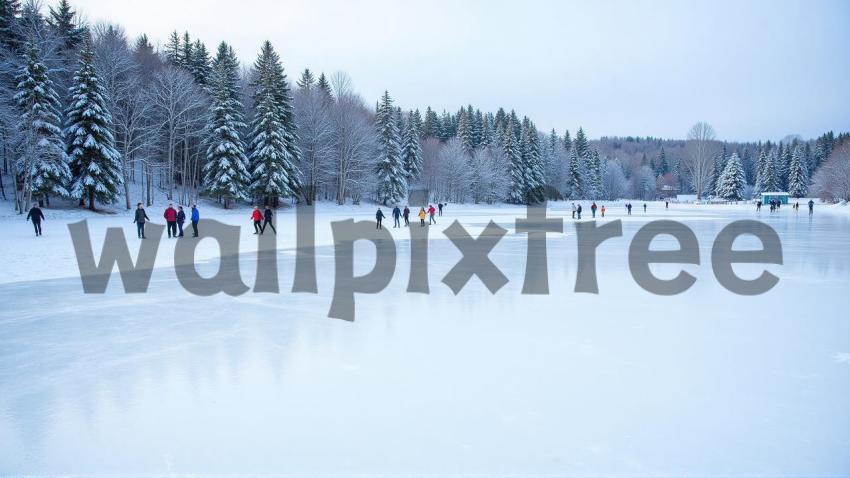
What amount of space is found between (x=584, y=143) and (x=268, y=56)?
57287 mm

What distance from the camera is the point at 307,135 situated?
42.0 metres

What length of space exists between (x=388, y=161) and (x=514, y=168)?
21.2 meters

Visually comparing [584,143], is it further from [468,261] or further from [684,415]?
[684,415]

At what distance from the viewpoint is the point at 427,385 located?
3.89 m

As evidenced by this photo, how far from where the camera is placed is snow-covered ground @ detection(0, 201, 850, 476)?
2.84 metres

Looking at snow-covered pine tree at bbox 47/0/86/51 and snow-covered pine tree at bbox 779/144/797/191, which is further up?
snow-covered pine tree at bbox 47/0/86/51

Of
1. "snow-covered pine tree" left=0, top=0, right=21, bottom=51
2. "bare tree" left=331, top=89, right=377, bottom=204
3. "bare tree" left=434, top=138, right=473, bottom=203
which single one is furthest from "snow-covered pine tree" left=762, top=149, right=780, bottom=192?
"snow-covered pine tree" left=0, top=0, right=21, bottom=51

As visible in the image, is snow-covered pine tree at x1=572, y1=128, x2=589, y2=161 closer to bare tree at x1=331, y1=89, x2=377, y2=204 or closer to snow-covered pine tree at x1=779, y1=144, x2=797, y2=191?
snow-covered pine tree at x1=779, y1=144, x2=797, y2=191

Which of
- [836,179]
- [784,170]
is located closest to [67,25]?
[836,179]

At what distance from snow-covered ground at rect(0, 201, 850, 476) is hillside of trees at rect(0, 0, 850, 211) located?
75.8 feet

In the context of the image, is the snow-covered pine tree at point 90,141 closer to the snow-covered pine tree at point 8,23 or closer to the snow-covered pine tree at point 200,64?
the snow-covered pine tree at point 8,23

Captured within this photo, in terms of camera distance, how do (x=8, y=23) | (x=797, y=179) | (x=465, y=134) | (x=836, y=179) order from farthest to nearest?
(x=797, y=179)
(x=465, y=134)
(x=836, y=179)
(x=8, y=23)

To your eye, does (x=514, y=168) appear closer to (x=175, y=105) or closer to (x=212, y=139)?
(x=212, y=139)

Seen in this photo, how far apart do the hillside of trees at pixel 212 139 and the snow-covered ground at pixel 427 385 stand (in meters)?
23.1
